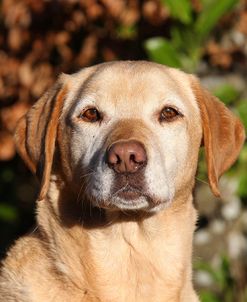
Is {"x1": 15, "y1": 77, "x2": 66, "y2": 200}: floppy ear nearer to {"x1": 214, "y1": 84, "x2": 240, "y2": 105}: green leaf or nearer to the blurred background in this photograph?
{"x1": 214, "y1": 84, "x2": 240, "y2": 105}: green leaf

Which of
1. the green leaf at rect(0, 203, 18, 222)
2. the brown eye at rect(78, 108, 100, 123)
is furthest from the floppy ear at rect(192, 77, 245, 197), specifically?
the green leaf at rect(0, 203, 18, 222)

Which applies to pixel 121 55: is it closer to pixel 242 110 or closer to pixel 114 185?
pixel 242 110

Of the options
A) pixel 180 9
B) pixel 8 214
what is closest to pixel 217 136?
pixel 180 9

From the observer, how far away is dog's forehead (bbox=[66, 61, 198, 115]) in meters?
5.53

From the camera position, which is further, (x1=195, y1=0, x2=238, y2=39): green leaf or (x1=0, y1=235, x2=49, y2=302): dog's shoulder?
(x1=195, y1=0, x2=238, y2=39): green leaf

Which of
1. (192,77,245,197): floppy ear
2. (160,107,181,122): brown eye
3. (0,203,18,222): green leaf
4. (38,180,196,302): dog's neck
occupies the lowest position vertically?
(0,203,18,222): green leaf

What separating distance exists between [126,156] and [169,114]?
2.09ft

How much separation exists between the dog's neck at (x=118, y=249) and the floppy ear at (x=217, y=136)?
0.87 ft

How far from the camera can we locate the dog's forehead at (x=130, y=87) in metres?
5.53

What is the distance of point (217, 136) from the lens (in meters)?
5.71

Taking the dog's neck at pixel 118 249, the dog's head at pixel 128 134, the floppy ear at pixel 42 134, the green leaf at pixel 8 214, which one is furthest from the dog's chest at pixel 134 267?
the green leaf at pixel 8 214

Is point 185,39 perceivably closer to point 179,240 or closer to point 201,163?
point 201,163

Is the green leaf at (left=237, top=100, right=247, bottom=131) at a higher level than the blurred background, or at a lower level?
higher

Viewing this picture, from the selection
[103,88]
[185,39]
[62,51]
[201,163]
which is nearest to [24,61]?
[62,51]
